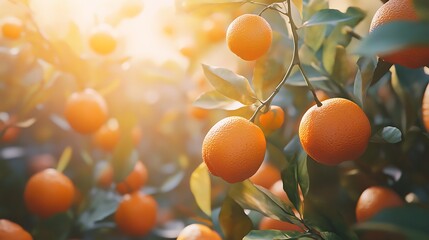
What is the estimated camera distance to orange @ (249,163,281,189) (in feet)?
2.32

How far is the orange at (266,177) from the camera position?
71 centimetres

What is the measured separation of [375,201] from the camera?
55cm

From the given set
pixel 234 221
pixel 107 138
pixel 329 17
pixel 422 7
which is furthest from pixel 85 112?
pixel 422 7

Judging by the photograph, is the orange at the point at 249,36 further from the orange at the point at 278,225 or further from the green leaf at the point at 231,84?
the orange at the point at 278,225

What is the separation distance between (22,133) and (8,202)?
7.6 inches

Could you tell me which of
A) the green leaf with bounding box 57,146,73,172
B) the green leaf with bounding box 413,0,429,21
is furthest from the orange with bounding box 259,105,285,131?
the green leaf with bounding box 57,146,73,172

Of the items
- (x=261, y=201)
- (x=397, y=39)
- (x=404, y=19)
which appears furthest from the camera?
(x=261, y=201)

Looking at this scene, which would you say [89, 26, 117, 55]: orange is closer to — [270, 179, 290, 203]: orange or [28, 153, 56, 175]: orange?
[28, 153, 56, 175]: orange

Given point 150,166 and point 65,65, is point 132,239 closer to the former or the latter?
point 150,166

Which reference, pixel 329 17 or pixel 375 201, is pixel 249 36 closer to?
pixel 329 17

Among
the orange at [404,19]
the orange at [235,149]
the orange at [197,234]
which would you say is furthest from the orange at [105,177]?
the orange at [404,19]

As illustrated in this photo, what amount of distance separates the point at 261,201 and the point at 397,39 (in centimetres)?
30

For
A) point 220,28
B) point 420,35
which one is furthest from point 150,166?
point 420,35

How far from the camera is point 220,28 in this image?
992 mm
